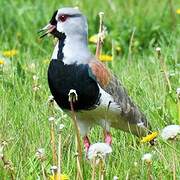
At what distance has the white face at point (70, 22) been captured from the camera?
13.4 feet

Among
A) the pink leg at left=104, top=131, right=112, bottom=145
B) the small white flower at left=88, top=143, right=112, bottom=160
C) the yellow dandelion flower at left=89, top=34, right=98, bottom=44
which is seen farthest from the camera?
the yellow dandelion flower at left=89, top=34, right=98, bottom=44

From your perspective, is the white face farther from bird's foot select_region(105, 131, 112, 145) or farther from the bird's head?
bird's foot select_region(105, 131, 112, 145)

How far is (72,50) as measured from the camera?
4.03 m

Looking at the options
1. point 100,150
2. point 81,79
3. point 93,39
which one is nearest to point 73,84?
point 81,79

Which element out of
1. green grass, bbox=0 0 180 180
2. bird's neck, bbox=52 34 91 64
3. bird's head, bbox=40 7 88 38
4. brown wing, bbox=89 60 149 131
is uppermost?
bird's head, bbox=40 7 88 38

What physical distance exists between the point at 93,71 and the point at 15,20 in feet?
11.6

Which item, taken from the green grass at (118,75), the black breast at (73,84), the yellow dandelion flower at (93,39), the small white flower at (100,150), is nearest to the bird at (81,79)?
the black breast at (73,84)

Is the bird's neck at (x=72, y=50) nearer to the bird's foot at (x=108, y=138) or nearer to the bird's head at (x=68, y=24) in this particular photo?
the bird's head at (x=68, y=24)

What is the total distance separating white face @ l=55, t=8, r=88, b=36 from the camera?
4074mm

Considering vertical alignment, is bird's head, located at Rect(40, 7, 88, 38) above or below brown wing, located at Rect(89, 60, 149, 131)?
above

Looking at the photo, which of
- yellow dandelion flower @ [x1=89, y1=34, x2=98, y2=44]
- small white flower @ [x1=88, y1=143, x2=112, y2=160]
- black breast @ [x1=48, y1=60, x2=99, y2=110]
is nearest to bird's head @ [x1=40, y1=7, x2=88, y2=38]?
black breast @ [x1=48, y1=60, x2=99, y2=110]

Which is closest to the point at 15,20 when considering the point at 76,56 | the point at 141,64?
the point at 141,64

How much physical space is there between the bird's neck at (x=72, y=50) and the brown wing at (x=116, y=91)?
2.2 inches

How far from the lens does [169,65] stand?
5.89 metres
